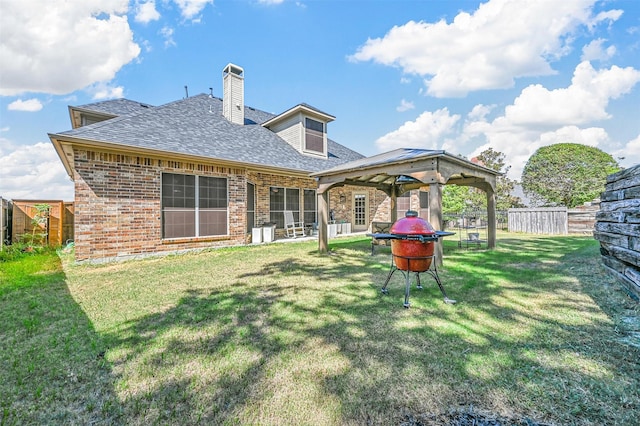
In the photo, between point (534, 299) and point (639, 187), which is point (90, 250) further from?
point (639, 187)

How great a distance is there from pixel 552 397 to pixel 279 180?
1052 centimetres

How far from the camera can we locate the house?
23.4ft

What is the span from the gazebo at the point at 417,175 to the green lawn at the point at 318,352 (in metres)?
1.93

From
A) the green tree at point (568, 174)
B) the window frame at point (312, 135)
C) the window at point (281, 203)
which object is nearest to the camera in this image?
the window at point (281, 203)

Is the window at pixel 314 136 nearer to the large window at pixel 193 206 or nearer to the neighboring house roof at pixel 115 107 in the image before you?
the large window at pixel 193 206

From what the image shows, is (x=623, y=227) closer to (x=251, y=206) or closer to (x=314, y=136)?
(x=251, y=206)

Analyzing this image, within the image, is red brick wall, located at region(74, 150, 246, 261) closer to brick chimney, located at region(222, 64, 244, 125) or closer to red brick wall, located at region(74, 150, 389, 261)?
red brick wall, located at region(74, 150, 389, 261)

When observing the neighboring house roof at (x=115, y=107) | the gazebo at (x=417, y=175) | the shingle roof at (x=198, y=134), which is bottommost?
the gazebo at (x=417, y=175)

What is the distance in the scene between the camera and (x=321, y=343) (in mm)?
2746

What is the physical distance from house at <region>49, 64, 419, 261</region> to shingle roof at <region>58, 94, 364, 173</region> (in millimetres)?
43

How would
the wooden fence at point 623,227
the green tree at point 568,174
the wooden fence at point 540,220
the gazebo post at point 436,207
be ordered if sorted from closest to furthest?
the wooden fence at point 623,227 < the gazebo post at point 436,207 < the wooden fence at point 540,220 < the green tree at point 568,174

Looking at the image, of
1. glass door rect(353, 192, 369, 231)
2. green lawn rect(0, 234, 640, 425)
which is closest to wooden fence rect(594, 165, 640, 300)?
green lawn rect(0, 234, 640, 425)

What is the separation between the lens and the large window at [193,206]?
8.27 m

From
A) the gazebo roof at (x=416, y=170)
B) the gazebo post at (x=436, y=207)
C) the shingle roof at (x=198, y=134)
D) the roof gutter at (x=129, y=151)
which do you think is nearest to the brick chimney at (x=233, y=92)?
the shingle roof at (x=198, y=134)
